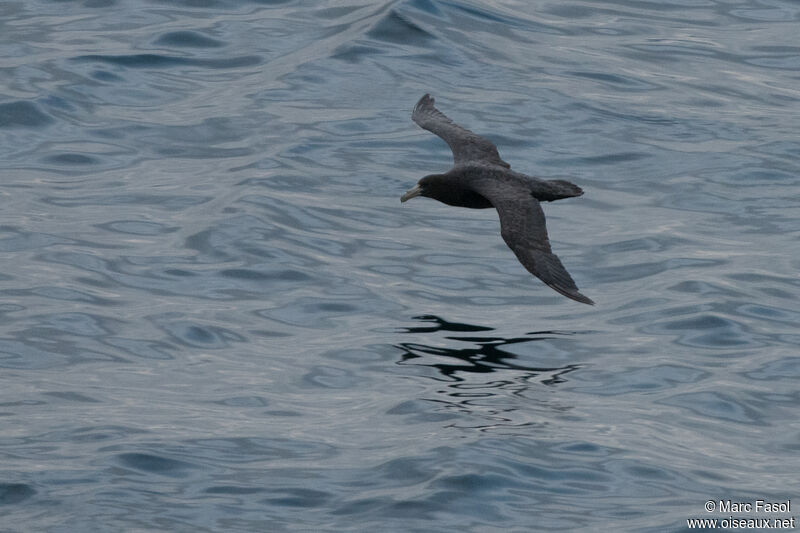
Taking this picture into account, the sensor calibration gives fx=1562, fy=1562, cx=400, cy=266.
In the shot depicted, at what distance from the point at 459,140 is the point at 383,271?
1597 millimetres

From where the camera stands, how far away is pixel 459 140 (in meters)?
15.9

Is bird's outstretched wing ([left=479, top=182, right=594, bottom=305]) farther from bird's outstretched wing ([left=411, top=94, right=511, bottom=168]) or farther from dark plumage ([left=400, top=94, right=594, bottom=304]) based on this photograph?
bird's outstretched wing ([left=411, top=94, right=511, bottom=168])

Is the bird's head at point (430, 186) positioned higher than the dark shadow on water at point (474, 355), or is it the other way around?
the bird's head at point (430, 186)

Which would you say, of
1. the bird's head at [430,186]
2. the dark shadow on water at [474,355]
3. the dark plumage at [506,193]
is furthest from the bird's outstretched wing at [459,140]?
the dark shadow on water at [474,355]

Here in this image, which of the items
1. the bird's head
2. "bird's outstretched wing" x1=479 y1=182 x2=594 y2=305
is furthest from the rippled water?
the bird's head

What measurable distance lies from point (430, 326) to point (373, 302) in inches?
33.9

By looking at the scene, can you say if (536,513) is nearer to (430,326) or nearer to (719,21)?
(430,326)

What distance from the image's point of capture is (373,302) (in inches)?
576

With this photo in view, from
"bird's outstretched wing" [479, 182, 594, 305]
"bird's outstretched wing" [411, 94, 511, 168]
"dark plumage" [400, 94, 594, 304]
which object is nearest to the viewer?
"bird's outstretched wing" [479, 182, 594, 305]

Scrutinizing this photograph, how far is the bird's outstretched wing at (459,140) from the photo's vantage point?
1541cm

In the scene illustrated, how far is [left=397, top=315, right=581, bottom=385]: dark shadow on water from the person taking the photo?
1282 centimetres

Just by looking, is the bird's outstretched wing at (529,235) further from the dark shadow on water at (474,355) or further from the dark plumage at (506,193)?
the dark shadow on water at (474,355)

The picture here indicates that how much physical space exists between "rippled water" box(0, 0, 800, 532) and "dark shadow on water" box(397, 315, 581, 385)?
38mm

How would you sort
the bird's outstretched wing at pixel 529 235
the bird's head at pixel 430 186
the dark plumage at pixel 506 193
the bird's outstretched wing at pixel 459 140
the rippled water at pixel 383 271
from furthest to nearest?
the bird's outstretched wing at pixel 459 140 < the bird's head at pixel 430 186 < the dark plumage at pixel 506 193 < the bird's outstretched wing at pixel 529 235 < the rippled water at pixel 383 271
